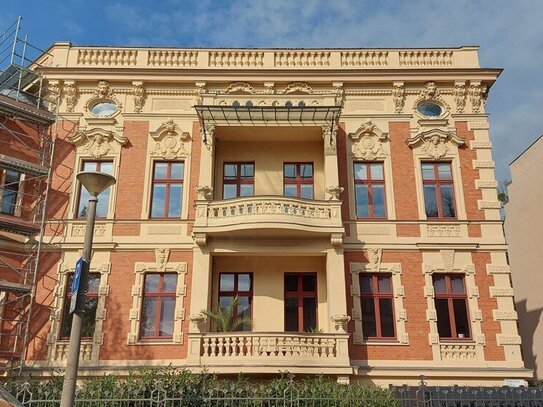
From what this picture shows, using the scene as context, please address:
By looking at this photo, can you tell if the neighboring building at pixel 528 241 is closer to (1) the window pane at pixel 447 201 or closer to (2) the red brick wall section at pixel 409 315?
(1) the window pane at pixel 447 201

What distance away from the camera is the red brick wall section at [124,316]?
1617 cm

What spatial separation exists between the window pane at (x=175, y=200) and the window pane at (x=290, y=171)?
3773 millimetres

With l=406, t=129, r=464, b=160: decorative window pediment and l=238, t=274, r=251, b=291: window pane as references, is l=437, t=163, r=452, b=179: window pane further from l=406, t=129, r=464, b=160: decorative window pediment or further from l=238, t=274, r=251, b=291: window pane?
l=238, t=274, r=251, b=291: window pane

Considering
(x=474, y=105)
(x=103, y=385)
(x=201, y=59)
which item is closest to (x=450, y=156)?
(x=474, y=105)

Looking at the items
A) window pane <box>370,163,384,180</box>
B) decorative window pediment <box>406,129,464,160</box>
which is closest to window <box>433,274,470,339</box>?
window pane <box>370,163,384,180</box>

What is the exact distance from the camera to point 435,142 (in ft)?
60.7

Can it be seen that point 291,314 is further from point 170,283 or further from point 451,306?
point 451,306

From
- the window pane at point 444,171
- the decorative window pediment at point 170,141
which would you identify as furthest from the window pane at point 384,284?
the decorative window pediment at point 170,141

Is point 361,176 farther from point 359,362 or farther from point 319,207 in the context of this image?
point 359,362

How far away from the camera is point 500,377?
1571 cm

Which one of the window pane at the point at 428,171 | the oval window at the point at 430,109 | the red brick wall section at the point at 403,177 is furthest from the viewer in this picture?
the oval window at the point at 430,109

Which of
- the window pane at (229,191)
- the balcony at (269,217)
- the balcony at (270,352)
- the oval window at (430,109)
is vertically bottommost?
the balcony at (270,352)

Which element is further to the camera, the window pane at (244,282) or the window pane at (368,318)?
the window pane at (244,282)

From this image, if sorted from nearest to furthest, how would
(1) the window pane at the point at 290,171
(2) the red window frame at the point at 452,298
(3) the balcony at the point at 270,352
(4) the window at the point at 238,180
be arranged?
(3) the balcony at the point at 270,352, (2) the red window frame at the point at 452,298, (4) the window at the point at 238,180, (1) the window pane at the point at 290,171
